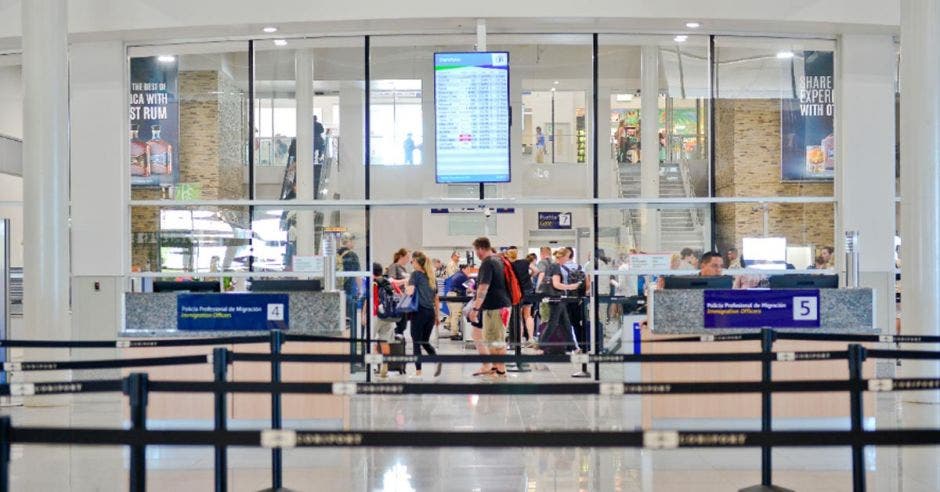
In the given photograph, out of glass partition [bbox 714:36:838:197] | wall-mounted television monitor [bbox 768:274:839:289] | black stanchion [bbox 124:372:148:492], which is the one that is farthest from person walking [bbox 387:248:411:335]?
black stanchion [bbox 124:372:148:492]

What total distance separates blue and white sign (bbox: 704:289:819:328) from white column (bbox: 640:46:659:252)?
12.8 ft

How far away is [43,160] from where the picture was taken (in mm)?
10867

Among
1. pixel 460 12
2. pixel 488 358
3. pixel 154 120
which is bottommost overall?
pixel 488 358

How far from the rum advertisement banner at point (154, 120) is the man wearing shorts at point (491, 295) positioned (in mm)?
3923

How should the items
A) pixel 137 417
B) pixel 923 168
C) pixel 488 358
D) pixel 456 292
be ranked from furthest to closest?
1. pixel 456 292
2. pixel 923 168
3. pixel 488 358
4. pixel 137 417

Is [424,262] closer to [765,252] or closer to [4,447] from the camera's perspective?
[765,252]

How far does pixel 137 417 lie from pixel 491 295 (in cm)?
841

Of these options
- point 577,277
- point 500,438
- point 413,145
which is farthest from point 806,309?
point 500,438

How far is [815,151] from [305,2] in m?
6.38

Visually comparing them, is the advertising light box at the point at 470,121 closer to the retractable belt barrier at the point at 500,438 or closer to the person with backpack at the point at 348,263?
the person with backpack at the point at 348,263

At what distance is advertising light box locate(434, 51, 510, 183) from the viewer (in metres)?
12.0

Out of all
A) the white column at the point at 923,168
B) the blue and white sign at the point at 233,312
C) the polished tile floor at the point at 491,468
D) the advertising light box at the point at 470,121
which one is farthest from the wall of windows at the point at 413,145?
the polished tile floor at the point at 491,468

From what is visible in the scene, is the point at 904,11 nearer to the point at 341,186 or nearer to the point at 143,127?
the point at 341,186

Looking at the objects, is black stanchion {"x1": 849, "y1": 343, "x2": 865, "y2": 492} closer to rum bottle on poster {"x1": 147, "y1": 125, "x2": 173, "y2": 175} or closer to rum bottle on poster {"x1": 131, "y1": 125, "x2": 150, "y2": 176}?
rum bottle on poster {"x1": 147, "y1": 125, "x2": 173, "y2": 175}
